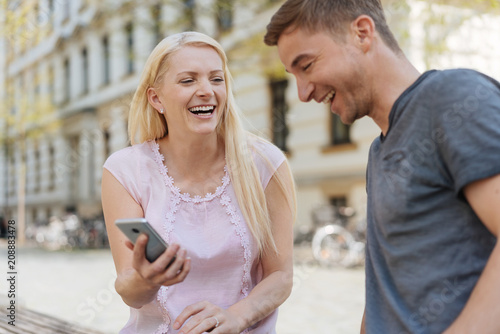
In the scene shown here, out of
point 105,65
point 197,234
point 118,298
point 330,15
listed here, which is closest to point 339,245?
point 118,298

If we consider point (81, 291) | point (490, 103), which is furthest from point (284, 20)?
point (81, 291)

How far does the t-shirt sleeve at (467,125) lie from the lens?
121 centimetres

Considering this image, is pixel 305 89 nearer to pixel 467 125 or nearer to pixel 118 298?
pixel 467 125

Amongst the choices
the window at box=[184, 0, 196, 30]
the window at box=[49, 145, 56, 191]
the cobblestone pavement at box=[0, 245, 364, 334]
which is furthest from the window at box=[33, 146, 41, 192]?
the window at box=[184, 0, 196, 30]

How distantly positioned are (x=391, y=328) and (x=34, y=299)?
6660 mm

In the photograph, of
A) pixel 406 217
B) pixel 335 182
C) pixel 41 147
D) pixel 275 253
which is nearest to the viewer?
pixel 406 217

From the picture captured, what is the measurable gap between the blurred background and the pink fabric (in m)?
0.56

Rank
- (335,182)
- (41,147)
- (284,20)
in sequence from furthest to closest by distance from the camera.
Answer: (41,147) < (335,182) < (284,20)

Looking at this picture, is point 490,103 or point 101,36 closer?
point 490,103

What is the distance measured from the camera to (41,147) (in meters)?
28.4

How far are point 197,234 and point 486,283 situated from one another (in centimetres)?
130

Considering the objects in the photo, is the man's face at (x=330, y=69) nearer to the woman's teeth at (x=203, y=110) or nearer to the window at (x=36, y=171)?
the woman's teeth at (x=203, y=110)

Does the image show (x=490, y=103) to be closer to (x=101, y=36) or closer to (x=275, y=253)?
(x=275, y=253)

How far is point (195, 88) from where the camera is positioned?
2311mm
